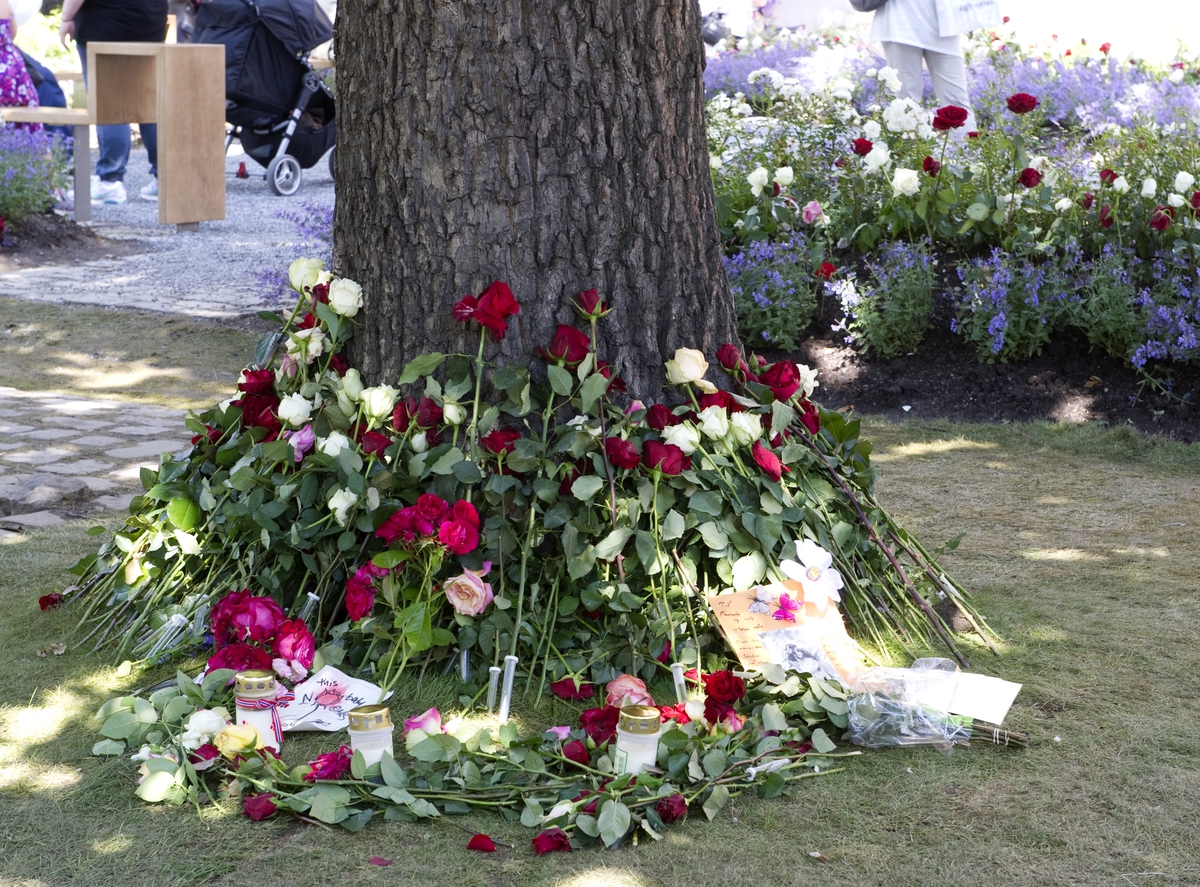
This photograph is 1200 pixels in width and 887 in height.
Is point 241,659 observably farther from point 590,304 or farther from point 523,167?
point 523,167

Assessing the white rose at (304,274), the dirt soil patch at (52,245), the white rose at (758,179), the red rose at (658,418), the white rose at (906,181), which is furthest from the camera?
the dirt soil patch at (52,245)

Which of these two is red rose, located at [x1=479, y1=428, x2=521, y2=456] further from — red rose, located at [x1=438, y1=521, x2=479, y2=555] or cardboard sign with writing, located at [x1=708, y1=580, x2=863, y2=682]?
cardboard sign with writing, located at [x1=708, y1=580, x2=863, y2=682]

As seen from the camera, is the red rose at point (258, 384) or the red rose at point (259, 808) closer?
the red rose at point (259, 808)

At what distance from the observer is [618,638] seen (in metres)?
2.71

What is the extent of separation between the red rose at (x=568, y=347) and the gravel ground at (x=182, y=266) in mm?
4431

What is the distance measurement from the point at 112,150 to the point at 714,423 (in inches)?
371

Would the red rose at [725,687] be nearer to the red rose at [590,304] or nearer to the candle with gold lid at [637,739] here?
the candle with gold lid at [637,739]

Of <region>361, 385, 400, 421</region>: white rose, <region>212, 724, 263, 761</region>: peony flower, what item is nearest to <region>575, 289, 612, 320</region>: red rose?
<region>361, 385, 400, 421</region>: white rose

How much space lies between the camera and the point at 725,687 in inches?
96.8

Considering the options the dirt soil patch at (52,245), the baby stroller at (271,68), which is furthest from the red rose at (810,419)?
the baby stroller at (271,68)

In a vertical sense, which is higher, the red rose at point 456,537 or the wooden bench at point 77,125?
the wooden bench at point 77,125

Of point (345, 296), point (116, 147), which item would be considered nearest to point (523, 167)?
point (345, 296)

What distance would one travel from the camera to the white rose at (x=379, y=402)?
2.77 metres

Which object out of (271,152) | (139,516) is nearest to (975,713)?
(139,516)
